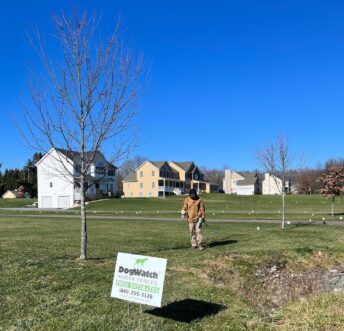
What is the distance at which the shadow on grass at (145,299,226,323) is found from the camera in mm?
6970

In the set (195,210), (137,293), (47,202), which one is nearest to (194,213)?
(195,210)

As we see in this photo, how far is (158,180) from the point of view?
94.1 meters

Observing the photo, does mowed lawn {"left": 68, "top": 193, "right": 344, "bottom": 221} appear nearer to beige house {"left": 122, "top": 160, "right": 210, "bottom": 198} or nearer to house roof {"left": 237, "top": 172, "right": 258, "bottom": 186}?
beige house {"left": 122, "top": 160, "right": 210, "bottom": 198}

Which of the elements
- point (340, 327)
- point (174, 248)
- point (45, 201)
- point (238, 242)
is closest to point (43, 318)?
point (340, 327)

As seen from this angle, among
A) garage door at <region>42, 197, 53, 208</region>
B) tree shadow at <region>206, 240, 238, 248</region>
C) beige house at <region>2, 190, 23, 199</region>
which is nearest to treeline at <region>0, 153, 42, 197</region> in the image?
beige house at <region>2, 190, 23, 199</region>

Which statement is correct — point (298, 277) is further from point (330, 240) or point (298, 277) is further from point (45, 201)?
point (45, 201)

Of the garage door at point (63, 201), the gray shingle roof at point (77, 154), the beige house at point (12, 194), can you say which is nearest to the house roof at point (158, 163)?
the garage door at point (63, 201)

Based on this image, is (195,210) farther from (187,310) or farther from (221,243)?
(187,310)

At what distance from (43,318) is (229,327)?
2.70 metres

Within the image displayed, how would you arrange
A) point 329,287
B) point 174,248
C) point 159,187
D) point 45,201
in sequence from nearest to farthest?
point 329,287
point 174,248
point 45,201
point 159,187

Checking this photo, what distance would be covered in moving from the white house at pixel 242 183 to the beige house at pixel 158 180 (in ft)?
93.2

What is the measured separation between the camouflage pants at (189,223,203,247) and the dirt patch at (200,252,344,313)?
1.71 metres

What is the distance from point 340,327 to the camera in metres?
6.31

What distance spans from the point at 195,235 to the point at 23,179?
294 feet
